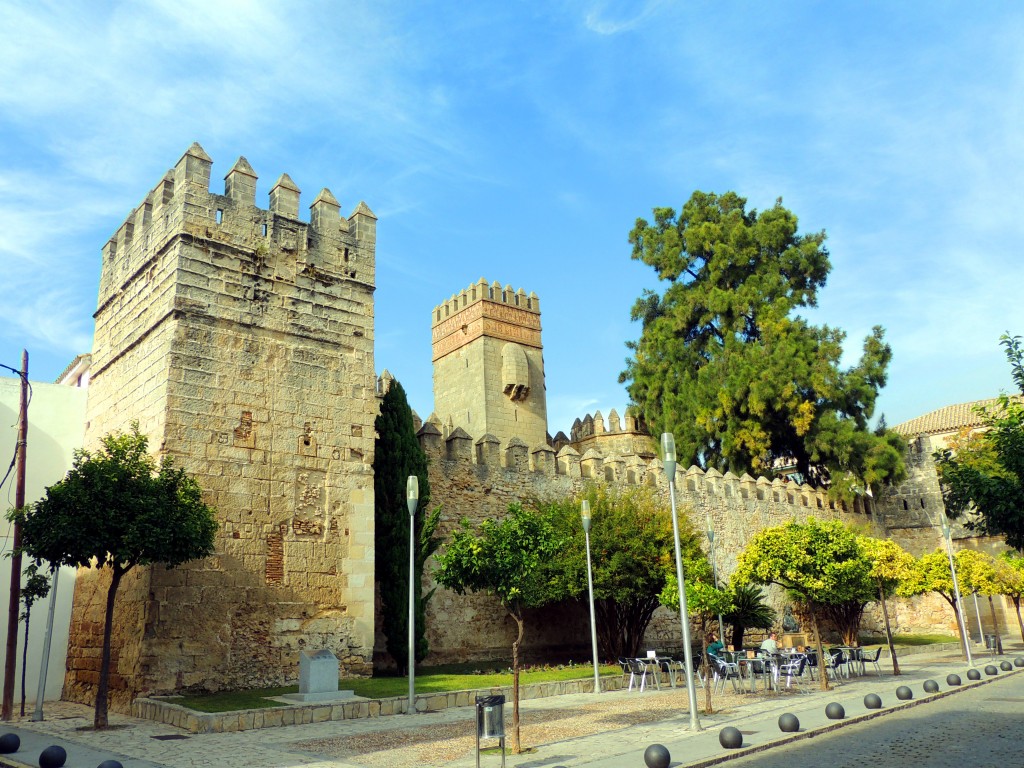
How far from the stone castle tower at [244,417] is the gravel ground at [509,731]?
3.36 m

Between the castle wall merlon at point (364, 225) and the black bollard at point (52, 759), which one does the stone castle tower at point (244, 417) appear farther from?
the black bollard at point (52, 759)

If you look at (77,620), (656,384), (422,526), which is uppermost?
(656,384)

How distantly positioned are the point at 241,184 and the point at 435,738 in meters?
9.59

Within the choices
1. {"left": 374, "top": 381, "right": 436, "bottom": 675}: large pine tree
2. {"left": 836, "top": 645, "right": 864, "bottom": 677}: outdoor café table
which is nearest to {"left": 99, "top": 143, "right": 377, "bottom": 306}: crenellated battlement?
{"left": 374, "top": 381, "right": 436, "bottom": 675}: large pine tree

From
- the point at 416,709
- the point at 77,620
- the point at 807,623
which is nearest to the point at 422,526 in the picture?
the point at 416,709

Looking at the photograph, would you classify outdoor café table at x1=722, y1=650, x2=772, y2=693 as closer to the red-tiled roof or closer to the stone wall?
the stone wall

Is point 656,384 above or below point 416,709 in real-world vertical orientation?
above

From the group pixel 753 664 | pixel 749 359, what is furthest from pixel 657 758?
pixel 749 359

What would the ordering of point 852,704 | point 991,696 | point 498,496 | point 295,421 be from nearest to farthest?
point 852,704
point 991,696
point 295,421
point 498,496

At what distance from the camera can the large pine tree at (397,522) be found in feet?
46.3

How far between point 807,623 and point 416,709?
1744 centimetres

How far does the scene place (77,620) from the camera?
1312 centimetres

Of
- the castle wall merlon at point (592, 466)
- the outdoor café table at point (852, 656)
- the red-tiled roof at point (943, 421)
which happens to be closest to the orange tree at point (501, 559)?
the outdoor café table at point (852, 656)

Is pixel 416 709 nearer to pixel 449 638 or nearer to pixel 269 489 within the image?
pixel 269 489
